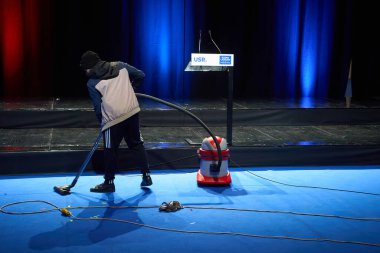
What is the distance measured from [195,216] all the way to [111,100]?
4.12 feet

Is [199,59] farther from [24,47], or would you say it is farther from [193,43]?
[24,47]

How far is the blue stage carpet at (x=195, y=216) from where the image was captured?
3451mm

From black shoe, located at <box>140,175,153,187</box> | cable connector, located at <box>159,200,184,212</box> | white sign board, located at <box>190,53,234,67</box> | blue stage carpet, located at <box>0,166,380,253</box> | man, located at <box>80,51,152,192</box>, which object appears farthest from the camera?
white sign board, located at <box>190,53,234,67</box>

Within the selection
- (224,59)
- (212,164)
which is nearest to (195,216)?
(212,164)

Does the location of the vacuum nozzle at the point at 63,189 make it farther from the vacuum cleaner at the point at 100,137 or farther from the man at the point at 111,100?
the man at the point at 111,100

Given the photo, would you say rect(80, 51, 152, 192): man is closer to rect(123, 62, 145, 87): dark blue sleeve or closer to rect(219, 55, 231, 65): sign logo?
rect(123, 62, 145, 87): dark blue sleeve

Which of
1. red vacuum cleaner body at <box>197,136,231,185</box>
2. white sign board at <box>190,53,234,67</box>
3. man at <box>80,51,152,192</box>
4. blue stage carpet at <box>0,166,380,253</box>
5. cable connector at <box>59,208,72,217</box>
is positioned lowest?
blue stage carpet at <box>0,166,380,253</box>

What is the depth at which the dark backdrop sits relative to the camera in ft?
28.5

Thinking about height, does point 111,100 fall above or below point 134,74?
below

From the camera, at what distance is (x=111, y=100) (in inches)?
171

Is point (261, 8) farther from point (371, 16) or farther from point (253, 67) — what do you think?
point (371, 16)

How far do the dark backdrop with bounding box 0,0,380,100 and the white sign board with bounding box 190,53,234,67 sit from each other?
3.76 metres

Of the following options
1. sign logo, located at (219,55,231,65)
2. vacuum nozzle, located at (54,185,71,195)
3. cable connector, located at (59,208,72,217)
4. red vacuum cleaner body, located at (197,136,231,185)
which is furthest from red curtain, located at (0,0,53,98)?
cable connector, located at (59,208,72,217)

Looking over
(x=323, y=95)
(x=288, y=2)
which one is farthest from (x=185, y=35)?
(x=323, y=95)
